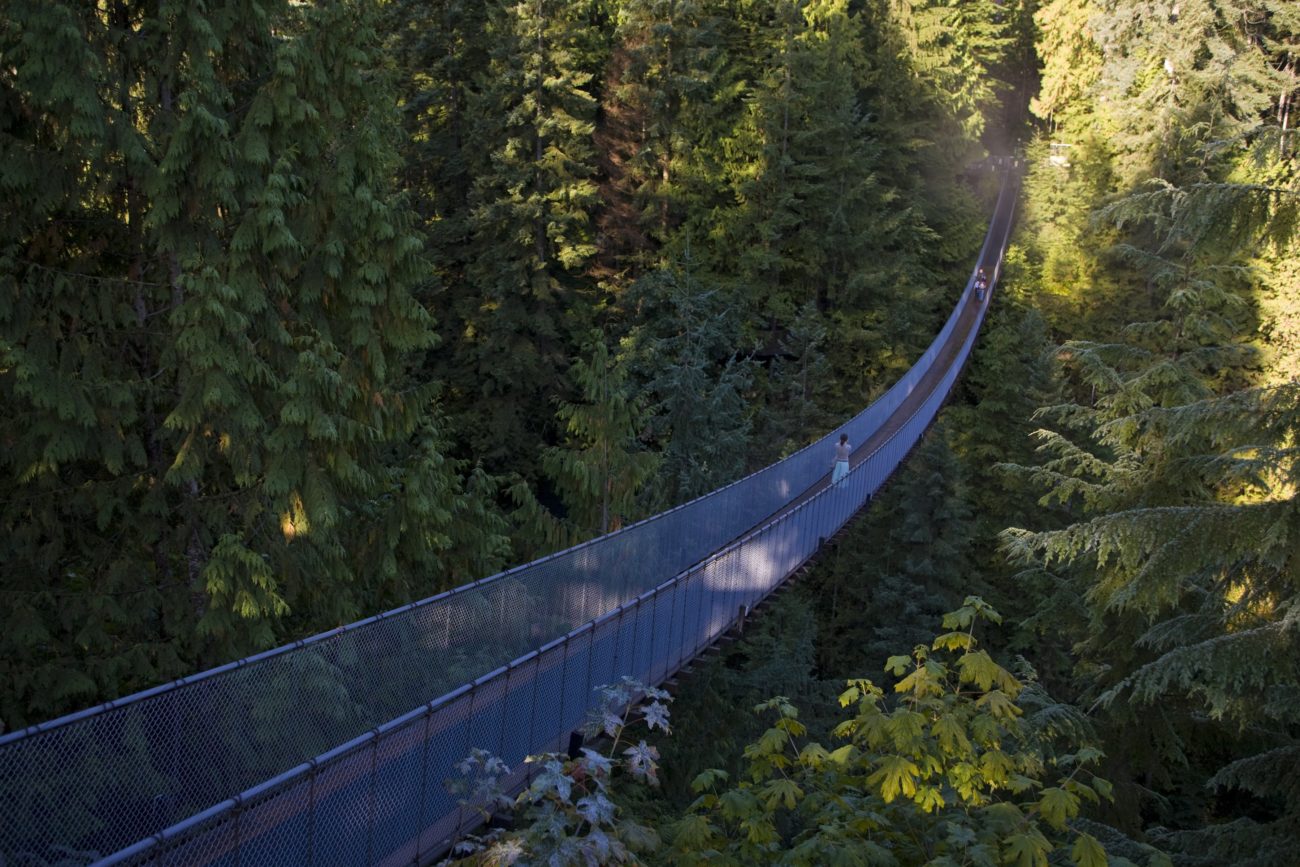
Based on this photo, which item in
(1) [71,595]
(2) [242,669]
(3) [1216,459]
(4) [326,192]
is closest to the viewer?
(2) [242,669]

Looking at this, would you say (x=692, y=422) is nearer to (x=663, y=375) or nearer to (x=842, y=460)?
(x=663, y=375)

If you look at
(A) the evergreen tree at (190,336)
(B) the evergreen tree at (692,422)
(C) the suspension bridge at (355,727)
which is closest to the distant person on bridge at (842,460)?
(B) the evergreen tree at (692,422)

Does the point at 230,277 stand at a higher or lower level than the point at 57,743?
higher

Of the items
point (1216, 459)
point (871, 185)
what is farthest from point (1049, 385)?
point (1216, 459)

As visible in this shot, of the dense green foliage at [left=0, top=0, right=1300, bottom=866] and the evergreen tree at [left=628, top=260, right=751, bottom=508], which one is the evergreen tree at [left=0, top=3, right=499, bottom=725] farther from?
the evergreen tree at [left=628, top=260, right=751, bottom=508]

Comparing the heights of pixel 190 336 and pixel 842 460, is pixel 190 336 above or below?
above

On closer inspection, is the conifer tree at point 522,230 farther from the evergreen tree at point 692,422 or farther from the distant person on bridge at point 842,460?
the distant person on bridge at point 842,460

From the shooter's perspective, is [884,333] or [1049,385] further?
[884,333]

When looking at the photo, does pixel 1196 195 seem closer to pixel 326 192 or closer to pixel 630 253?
pixel 326 192

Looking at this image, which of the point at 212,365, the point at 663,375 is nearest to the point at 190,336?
the point at 212,365
